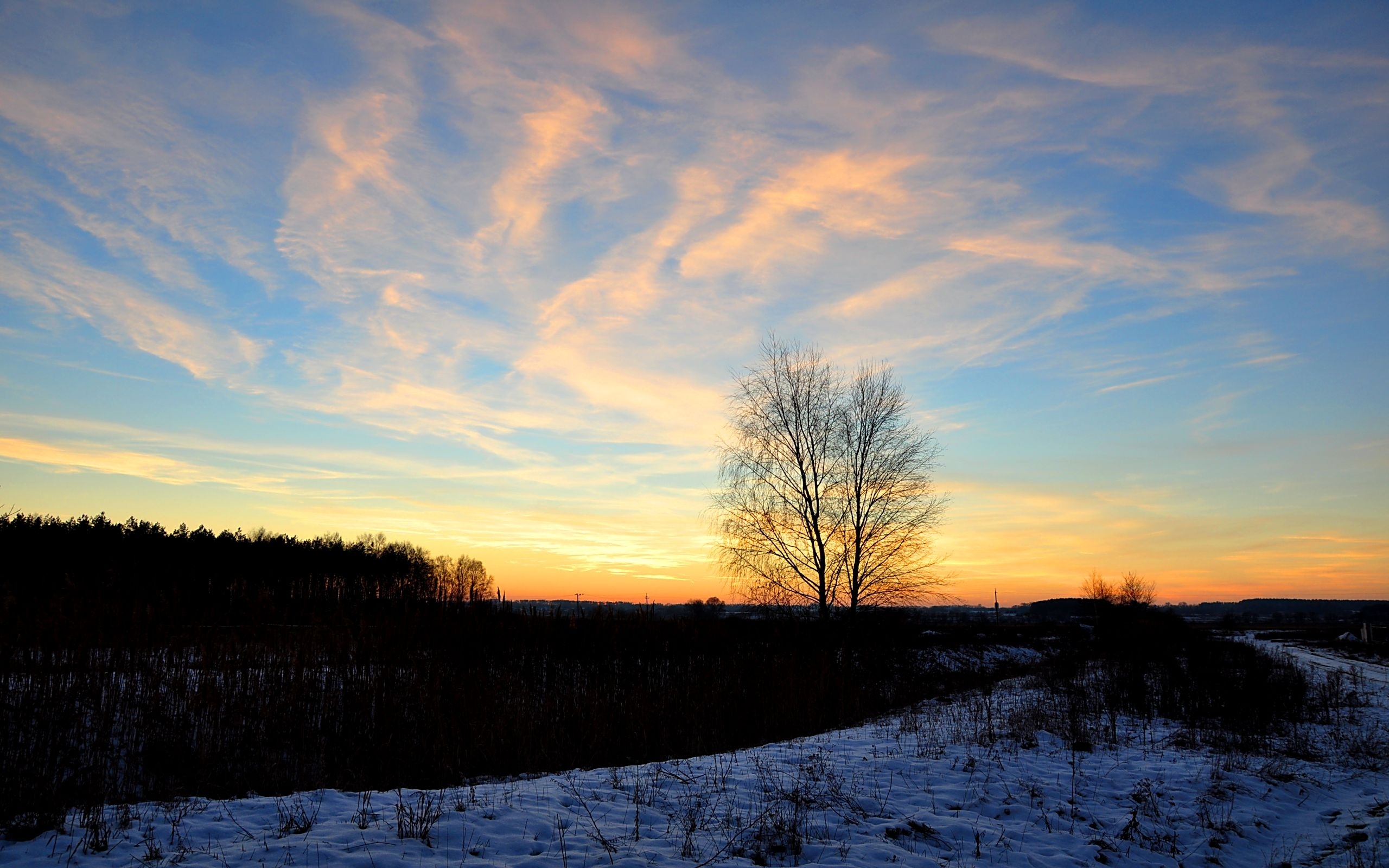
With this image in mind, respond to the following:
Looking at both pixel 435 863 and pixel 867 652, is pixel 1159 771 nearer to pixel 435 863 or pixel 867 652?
pixel 435 863

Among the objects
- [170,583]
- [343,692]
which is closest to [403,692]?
[343,692]

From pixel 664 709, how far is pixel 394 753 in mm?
4658

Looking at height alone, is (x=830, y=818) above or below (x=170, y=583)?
below

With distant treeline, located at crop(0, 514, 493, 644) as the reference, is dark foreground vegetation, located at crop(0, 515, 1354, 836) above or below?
below

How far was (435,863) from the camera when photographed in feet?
17.9

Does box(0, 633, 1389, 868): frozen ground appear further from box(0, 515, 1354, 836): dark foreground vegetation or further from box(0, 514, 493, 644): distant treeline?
box(0, 514, 493, 644): distant treeline

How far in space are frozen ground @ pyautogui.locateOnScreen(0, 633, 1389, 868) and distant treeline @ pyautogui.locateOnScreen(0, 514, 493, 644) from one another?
20.9 feet

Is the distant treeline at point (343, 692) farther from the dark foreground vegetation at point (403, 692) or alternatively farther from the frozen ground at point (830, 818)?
the frozen ground at point (830, 818)

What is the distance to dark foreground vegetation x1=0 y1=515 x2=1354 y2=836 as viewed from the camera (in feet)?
33.8

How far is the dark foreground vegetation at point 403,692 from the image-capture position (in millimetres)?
10289

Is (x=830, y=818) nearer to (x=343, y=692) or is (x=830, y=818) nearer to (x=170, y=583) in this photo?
(x=343, y=692)

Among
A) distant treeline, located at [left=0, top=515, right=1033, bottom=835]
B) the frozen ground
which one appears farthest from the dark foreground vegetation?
the frozen ground

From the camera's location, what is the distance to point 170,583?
1698 centimetres

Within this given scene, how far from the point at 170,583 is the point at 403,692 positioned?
8095mm
